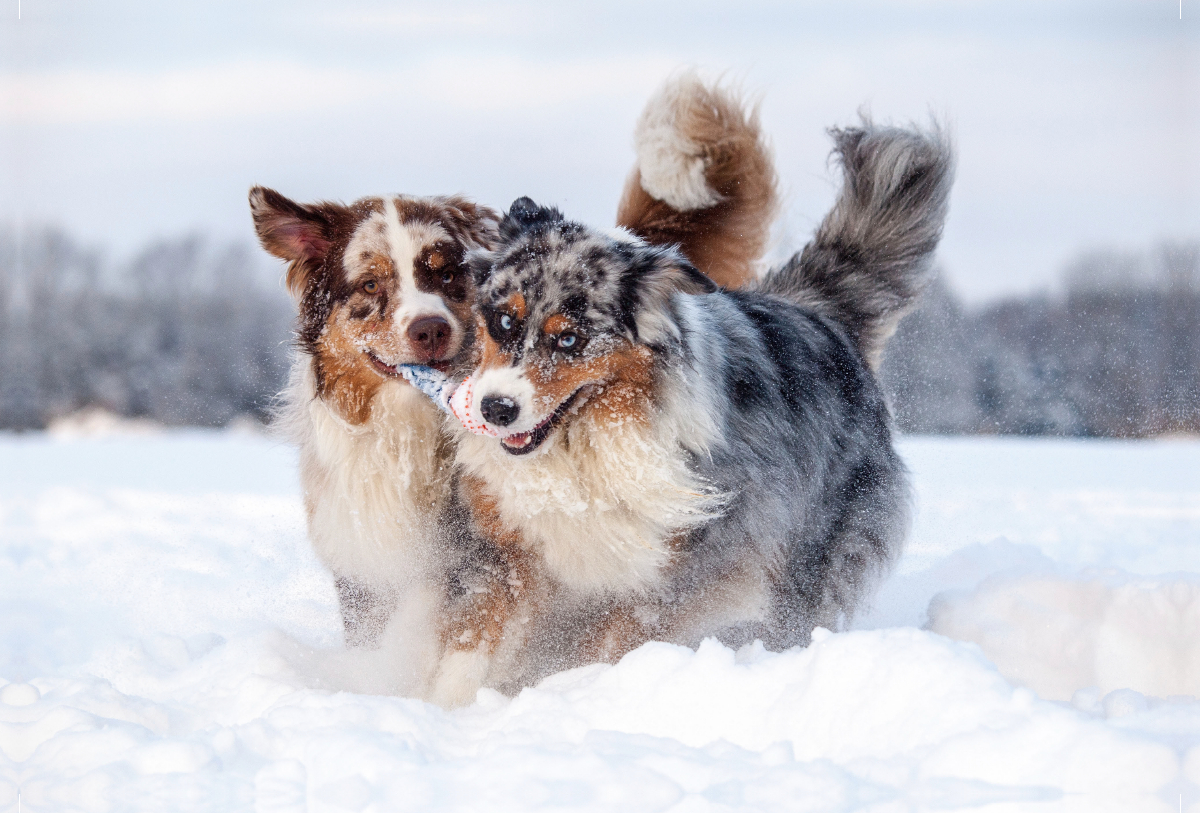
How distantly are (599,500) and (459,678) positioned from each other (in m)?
0.83

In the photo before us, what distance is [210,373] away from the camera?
2686cm

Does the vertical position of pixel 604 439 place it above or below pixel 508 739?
above

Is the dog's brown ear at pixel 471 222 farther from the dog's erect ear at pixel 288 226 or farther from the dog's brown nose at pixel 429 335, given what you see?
A: the dog's erect ear at pixel 288 226

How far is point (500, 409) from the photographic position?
3361 millimetres

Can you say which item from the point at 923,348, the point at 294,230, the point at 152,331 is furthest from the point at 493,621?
the point at 152,331

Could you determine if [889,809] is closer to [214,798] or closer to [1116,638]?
[214,798]

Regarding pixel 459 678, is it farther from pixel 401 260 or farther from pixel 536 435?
pixel 401 260

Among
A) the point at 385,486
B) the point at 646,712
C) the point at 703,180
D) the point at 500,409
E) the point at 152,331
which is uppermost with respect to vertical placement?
the point at 703,180

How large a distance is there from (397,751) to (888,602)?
11.1ft

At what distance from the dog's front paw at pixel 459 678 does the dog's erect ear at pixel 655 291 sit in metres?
1.33

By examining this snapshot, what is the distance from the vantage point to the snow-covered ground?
7.86 ft

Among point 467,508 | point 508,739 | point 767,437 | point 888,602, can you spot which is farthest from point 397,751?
point 888,602

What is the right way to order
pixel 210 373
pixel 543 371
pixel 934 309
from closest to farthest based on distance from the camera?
1. pixel 543 371
2. pixel 934 309
3. pixel 210 373

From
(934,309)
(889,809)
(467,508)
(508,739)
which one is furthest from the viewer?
(934,309)
